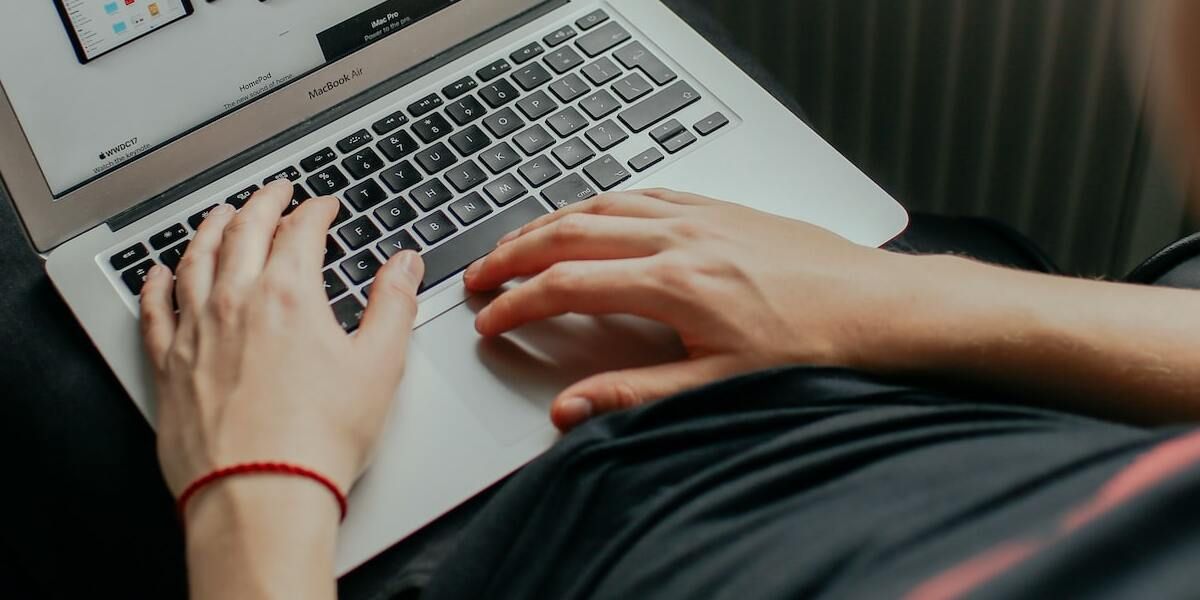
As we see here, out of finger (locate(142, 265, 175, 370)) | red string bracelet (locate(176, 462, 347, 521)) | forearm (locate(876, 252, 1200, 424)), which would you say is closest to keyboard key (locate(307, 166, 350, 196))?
finger (locate(142, 265, 175, 370))

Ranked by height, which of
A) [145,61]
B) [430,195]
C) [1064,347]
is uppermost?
[145,61]

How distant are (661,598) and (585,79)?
0.40 meters

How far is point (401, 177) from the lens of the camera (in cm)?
72

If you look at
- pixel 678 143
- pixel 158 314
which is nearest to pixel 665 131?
pixel 678 143

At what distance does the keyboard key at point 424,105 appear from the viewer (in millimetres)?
758

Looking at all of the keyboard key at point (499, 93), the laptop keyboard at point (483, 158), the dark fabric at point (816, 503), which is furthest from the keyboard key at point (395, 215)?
the dark fabric at point (816, 503)

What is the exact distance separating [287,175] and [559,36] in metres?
0.20

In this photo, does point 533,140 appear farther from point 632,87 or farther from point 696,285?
point 696,285

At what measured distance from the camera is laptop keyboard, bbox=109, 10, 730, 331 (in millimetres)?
689

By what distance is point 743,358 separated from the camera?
1.92 ft

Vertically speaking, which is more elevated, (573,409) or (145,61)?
(145,61)

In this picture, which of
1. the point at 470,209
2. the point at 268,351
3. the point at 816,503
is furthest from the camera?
the point at 470,209

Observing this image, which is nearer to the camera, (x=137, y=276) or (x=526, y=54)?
(x=137, y=276)

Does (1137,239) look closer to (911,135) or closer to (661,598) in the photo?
(911,135)
